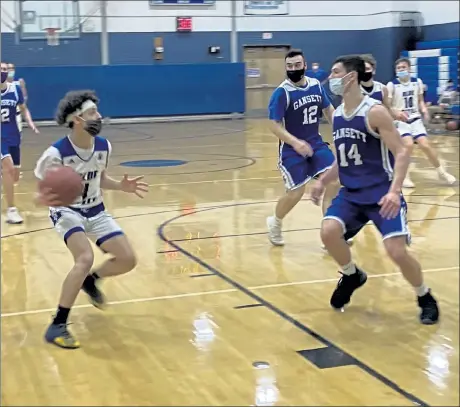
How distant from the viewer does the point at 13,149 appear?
28.1ft

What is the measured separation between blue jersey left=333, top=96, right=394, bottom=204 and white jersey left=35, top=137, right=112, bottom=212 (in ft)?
4.49

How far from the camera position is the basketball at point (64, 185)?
12.9ft

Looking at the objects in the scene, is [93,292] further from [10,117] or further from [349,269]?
[10,117]

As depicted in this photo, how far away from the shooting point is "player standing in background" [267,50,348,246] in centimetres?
633

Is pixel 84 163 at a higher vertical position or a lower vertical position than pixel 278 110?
lower

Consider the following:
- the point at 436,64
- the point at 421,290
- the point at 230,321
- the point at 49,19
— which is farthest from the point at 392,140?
the point at 49,19

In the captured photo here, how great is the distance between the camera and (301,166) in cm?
647

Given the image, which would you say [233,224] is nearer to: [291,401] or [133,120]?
[291,401]

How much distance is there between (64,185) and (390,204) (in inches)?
65.2

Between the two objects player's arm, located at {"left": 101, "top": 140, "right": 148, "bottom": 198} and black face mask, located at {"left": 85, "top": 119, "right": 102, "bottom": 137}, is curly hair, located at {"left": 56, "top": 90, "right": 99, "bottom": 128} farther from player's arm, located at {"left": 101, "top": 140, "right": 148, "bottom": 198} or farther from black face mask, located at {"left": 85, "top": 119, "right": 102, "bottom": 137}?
player's arm, located at {"left": 101, "top": 140, "right": 148, "bottom": 198}

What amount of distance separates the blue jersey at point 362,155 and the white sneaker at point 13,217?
14.0 feet

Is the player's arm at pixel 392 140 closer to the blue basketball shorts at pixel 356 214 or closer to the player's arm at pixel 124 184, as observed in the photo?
the blue basketball shorts at pixel 356 214

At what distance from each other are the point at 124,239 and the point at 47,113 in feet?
54.0

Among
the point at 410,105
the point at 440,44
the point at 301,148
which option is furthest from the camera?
the point at 440,44
